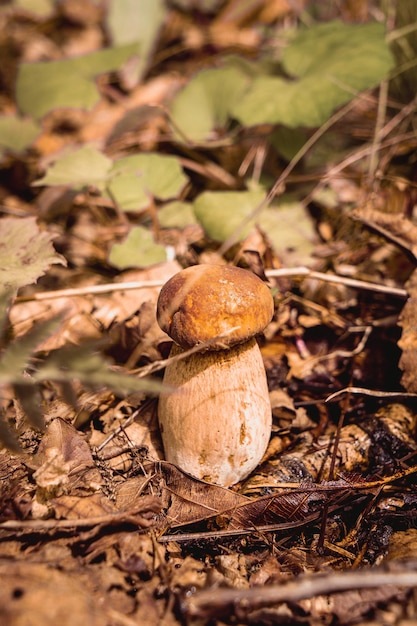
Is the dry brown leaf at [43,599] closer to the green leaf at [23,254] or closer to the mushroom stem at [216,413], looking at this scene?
the mushroom stem at [216,413]

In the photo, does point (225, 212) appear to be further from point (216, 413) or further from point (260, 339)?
point (216, 413)

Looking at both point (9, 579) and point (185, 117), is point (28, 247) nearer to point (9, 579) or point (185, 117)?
point (9, 579)

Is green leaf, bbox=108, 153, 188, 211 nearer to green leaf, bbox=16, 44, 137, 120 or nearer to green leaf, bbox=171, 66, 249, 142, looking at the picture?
green leaf, bbox=171, 66, 249, 142

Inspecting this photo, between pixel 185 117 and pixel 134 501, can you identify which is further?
pixel 185 117

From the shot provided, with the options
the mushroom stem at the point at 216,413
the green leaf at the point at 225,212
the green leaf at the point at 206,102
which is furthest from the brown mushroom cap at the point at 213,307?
the green leaf at the point at 206,102

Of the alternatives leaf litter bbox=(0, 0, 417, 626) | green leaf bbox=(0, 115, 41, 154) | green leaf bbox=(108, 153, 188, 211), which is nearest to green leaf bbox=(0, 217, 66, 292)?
leaf litter bbox=(0, 0, 417, 626)

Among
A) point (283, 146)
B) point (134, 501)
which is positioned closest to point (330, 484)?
point (134, 501)

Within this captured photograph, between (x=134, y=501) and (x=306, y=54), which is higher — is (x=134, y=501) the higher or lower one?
the lower one
